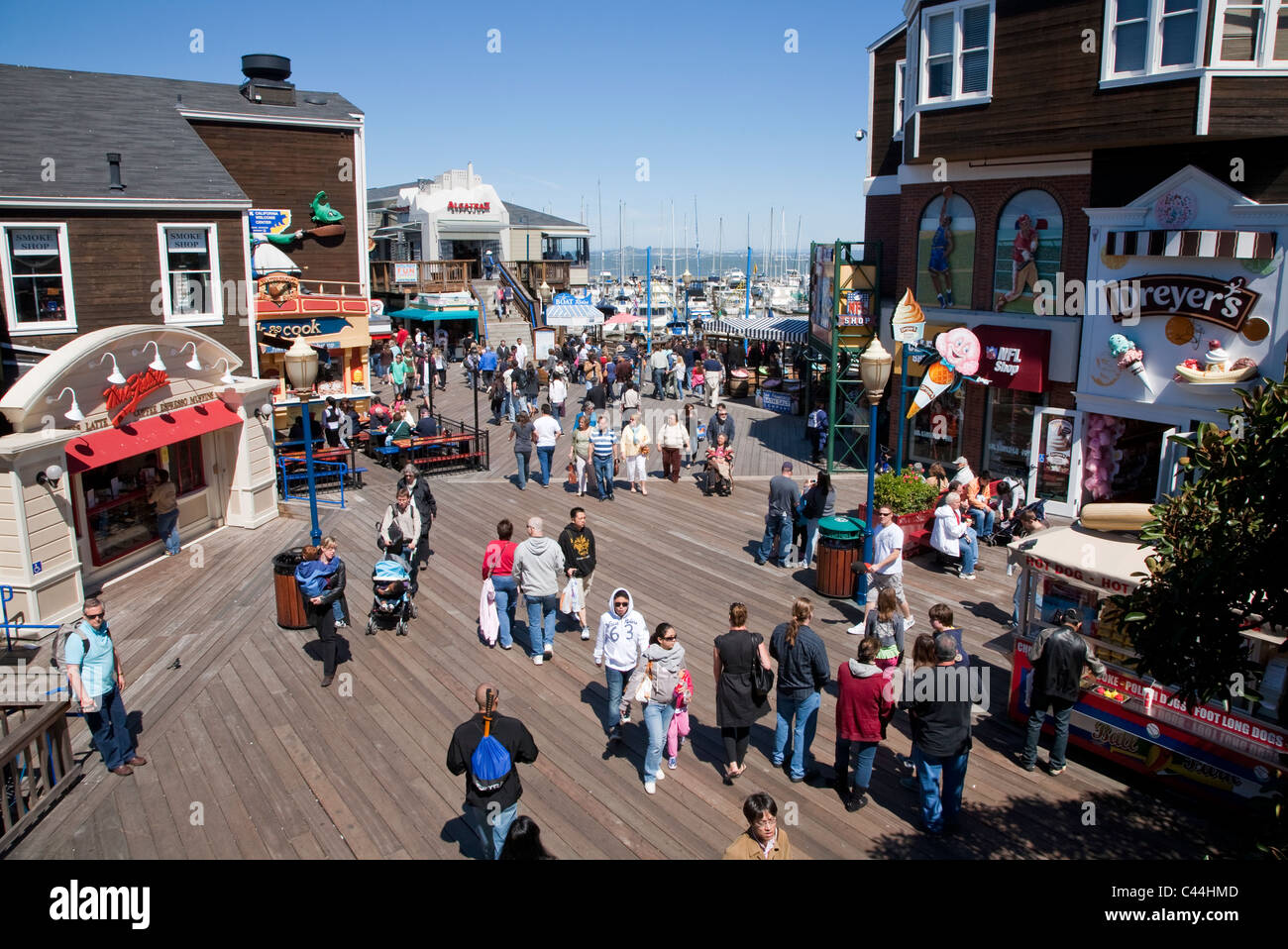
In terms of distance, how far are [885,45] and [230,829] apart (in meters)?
23.5

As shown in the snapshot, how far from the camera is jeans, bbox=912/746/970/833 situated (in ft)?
25.6

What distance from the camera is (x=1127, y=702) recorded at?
8.88m

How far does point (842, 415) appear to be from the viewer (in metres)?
22.4

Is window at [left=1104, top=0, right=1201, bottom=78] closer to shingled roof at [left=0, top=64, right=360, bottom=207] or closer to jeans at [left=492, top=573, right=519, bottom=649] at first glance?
jeans at [left=492, top=573, right=519, bottom=649]

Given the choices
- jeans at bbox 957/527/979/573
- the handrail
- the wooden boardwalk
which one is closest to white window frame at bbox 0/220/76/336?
the wooden boardwalk

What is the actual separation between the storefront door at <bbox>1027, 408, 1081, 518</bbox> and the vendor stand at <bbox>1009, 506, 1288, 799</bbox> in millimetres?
7938

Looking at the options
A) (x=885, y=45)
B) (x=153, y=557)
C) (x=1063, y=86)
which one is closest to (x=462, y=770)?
(x=153, y=557)

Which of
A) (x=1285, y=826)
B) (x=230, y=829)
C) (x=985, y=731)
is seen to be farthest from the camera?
(x=985, y=731)

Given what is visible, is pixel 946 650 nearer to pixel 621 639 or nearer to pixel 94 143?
pixel 621 639

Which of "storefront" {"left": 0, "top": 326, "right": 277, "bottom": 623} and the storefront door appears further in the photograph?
the storefront door

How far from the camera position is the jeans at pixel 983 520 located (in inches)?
642

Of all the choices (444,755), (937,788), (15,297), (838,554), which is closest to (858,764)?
(937,788)

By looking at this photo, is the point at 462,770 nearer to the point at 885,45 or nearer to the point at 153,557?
the point at 153,557
